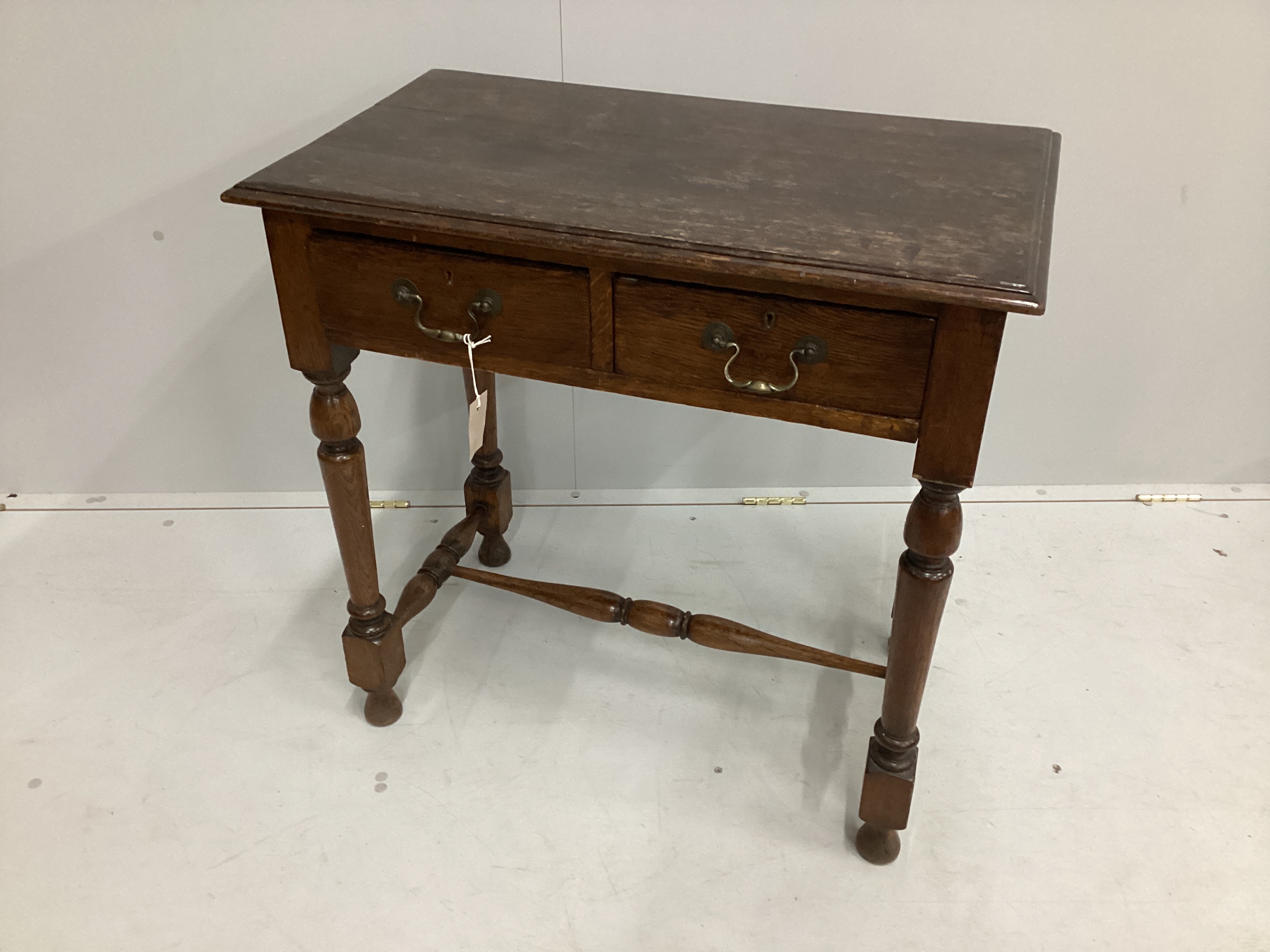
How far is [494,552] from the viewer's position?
242cm

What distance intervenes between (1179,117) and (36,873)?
2.53m

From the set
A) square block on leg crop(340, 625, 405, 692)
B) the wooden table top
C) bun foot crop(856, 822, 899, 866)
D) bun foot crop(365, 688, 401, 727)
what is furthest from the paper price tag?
bun foot crop(856, 822, 899, 866)

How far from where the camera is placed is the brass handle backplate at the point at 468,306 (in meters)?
1.52

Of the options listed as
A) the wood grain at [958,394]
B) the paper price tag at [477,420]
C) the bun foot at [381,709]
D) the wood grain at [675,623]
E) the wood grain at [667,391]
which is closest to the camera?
the wood grain at [958,394]

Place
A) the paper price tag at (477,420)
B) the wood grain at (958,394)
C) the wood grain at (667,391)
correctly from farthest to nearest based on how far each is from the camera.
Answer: the paper price tag at (477,420) → the wood grain at (667,391) → the wood grain at (958,394)

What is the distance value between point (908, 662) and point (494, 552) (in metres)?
1.09

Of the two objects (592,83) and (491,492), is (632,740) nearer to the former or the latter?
(491,492)

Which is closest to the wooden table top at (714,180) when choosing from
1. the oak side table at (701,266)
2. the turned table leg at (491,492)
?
A: the oak side table at (701,266)

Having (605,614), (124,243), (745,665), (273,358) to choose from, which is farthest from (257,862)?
(124,243)

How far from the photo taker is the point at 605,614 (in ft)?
6.59

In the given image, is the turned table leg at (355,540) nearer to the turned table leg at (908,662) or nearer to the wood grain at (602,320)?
the wood grain at (602,320)

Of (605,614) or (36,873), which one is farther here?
(605,614)

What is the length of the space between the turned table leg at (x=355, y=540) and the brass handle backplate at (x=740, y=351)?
2.00 ft

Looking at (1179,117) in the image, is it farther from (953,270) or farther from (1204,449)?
(953,270)
